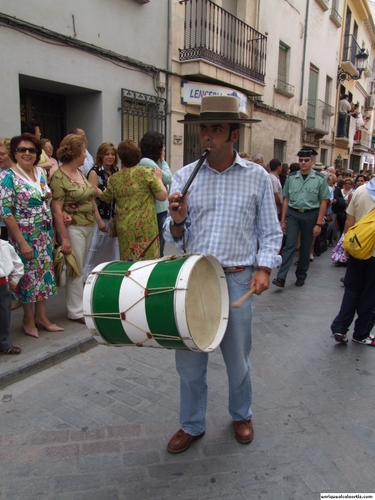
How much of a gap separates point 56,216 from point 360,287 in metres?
3.02

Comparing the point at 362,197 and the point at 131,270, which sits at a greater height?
the point at 362,197

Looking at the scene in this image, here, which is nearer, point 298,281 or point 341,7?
point 298,281

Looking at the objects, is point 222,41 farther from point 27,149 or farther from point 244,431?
point 244,431

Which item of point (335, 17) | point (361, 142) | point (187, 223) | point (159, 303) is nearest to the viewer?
point (159, 303)

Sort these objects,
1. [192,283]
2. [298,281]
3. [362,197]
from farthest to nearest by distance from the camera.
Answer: [298,281] → [362,197] → [192,283]

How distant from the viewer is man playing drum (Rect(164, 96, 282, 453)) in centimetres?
231

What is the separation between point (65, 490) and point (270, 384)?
176 centimetres

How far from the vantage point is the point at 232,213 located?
2346 millimetres

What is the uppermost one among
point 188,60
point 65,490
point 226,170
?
point 188,60

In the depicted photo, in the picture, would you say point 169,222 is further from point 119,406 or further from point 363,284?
point 363,284

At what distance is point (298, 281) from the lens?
6516 millimetres

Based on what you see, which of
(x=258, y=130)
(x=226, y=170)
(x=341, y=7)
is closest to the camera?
(x=226, y=170)

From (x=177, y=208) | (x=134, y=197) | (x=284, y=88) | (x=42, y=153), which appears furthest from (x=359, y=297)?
(x=284, y=88)

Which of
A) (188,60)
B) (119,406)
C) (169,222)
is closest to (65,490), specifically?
(119,406)
